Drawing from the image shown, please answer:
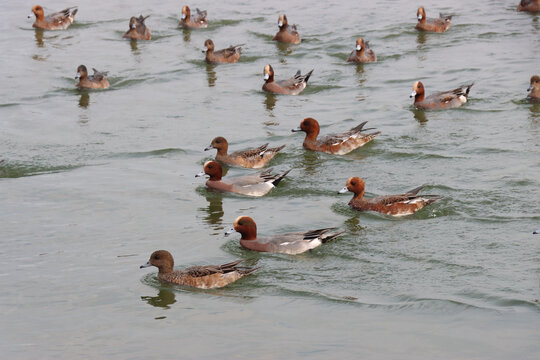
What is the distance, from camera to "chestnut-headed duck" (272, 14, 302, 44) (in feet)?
90.2

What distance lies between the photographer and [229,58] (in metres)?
26.0

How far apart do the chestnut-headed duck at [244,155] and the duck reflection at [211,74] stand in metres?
6.39

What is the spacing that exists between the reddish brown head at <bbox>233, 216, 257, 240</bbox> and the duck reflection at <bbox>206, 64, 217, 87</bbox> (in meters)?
10.8

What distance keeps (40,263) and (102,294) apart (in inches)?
58.0

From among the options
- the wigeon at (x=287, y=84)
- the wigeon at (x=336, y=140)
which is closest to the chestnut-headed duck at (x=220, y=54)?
the wigeon at (x=287, y=84)

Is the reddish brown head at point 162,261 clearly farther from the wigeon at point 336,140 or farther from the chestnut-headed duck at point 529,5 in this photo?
the chestnut-headed duck at point 529,5

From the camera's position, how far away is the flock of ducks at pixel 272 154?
12547mm

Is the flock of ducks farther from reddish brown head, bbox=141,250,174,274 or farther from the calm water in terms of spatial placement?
the calm water

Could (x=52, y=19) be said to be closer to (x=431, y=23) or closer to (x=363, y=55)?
(x=363, y=55)

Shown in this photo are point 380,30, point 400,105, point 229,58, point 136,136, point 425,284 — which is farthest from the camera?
point 380,30

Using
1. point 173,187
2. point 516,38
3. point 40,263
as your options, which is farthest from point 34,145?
point 516,38

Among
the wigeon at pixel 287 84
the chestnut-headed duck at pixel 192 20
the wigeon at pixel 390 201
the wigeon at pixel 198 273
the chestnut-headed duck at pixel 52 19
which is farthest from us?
the chestnut-headed duck at pixel 52 19

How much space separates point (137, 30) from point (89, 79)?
549cm

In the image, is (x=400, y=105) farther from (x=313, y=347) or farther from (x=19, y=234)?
(x=313, y=347)
